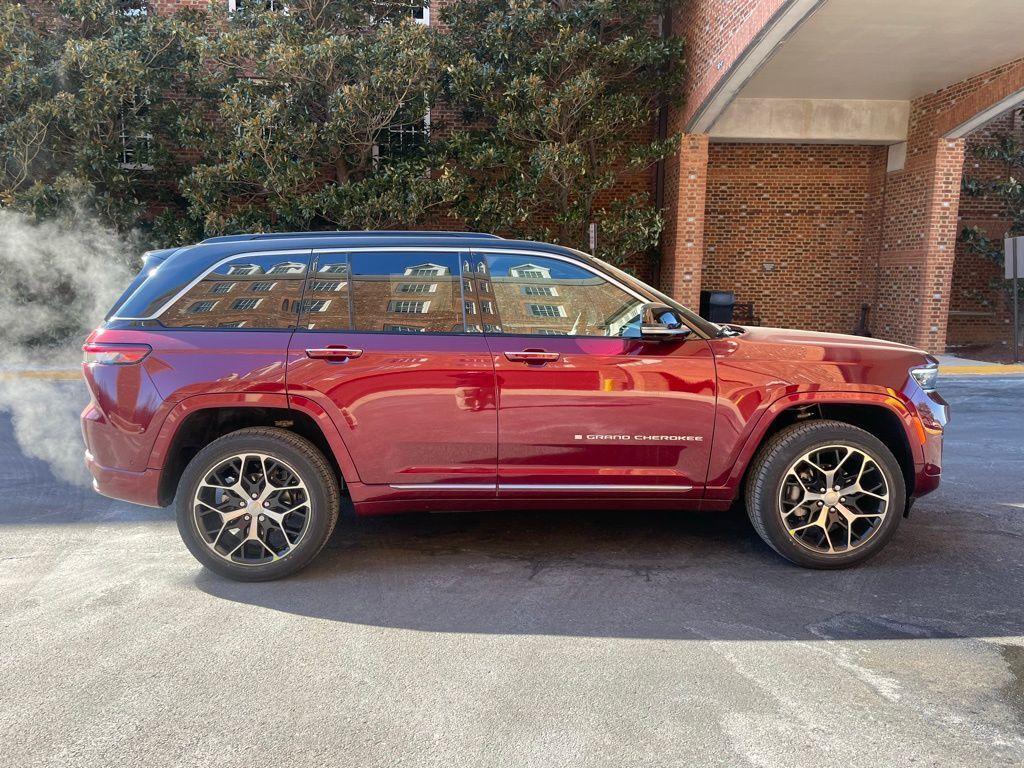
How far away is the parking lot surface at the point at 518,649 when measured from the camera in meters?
2.55

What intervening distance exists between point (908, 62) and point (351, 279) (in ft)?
44.2

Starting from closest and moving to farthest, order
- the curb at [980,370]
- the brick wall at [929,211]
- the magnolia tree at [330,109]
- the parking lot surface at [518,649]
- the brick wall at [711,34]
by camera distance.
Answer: the parking lot surface at [518,649] < the brick wall at [711,34] < the magnolia tree at [330,109] < the curb at [980,370] < the brick wall at [929,211]

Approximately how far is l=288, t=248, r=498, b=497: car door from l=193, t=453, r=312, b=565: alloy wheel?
15.3 inches

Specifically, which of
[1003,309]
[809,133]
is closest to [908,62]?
[809,133]

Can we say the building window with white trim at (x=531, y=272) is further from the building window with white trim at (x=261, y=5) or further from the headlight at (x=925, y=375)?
the building window with white trim at (x=261, y=5)

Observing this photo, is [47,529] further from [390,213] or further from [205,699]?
[390,213]

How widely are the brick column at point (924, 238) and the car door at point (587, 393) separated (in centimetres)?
1368

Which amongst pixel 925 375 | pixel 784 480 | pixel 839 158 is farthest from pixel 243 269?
pixel 839 158

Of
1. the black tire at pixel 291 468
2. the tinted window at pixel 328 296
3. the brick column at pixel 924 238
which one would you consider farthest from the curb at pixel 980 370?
the black tire at pixel 291 468

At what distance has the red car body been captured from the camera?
385 centimetres

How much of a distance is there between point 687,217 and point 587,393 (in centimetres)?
1191

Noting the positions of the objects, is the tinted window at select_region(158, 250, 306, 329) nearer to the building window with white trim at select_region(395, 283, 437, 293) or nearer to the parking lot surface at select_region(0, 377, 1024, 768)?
the building window with white trim at select_region(395, 283, 437, 293)

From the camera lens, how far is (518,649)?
3195 mm

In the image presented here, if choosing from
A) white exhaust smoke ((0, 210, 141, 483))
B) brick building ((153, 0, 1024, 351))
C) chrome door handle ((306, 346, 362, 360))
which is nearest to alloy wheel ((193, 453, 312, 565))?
chrome door handle ((306, 346, 362, 360))
